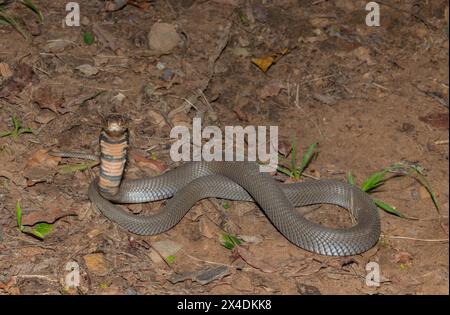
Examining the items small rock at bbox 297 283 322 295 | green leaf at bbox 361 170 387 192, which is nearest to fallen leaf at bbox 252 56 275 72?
green leaf at bbox 361 170 387 192

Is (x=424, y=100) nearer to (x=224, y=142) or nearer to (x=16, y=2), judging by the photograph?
(x=224, y=142)

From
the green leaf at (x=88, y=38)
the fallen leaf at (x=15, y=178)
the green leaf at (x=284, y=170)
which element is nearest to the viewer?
the fallen leaf at (x=15, y=178)

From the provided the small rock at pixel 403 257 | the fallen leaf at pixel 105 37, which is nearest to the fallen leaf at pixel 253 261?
the small rock at pixel 403 257

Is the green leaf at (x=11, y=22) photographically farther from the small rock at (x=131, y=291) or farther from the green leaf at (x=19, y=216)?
the small rock at (x=131, y=291)

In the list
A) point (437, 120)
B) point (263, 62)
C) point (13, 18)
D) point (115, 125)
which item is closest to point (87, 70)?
point (13, 18)

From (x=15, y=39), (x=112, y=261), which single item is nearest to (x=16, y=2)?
(x=15, y=39)

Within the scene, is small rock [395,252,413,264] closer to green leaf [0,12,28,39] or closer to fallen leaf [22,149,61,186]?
fallen leaf [22,149,61,186]
